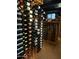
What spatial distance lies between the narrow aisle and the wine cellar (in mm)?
36

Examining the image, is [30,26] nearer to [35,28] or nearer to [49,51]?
[35,28]

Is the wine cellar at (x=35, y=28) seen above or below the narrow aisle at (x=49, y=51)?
above

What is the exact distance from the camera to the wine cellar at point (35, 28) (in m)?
0.96

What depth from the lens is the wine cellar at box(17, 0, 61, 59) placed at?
0.96 meters

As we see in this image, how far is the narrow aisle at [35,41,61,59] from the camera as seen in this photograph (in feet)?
3.31

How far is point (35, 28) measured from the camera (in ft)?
3.52

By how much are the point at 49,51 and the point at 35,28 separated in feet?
0.91

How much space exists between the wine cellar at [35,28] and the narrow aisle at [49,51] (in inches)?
1.4

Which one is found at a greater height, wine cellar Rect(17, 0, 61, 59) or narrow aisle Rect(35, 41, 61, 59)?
wine cellar Rect(17, 0, 61, 59)

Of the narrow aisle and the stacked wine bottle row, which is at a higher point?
the stacked wine bottle row

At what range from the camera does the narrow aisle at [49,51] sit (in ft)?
3.31

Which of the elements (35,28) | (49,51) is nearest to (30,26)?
(35,28)
